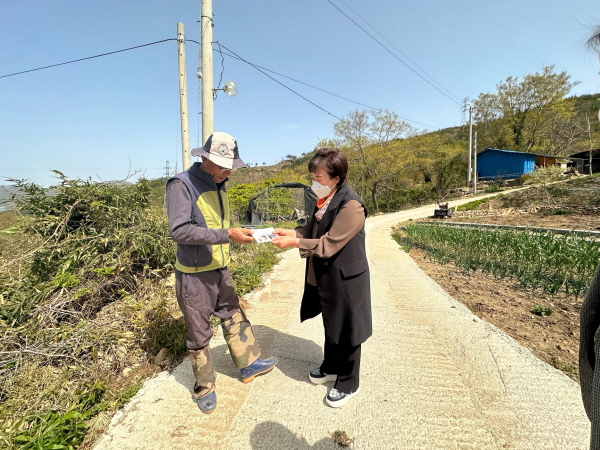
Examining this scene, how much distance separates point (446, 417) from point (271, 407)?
1.23m

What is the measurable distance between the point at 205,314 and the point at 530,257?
5.15 m

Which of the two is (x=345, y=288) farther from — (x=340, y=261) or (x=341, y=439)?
(x=341, y=439)

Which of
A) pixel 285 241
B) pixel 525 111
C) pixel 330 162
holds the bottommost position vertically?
pixel 285 241

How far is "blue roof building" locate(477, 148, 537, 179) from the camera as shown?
3005 centimetres

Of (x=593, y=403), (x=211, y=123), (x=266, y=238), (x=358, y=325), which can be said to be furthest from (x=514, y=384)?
(x=211, y=123)

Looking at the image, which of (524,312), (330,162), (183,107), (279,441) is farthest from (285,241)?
(183,107)

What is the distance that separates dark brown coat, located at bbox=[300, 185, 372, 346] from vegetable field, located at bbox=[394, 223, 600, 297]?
3.34 metres

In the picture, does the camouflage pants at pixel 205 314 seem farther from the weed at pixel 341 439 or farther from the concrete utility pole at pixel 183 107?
the concrete utility pole at pixel 183 107

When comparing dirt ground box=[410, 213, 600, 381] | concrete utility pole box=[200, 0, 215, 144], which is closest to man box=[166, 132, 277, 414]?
dirt ground box=[410, 213, 600, 381]

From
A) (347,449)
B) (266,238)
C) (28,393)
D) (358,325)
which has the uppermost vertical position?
(266,238)

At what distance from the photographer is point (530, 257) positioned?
4617 mm

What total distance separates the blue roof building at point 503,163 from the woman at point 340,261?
116ft

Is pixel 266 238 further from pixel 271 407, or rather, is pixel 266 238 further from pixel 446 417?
pixel 446 417

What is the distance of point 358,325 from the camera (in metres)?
1.99
